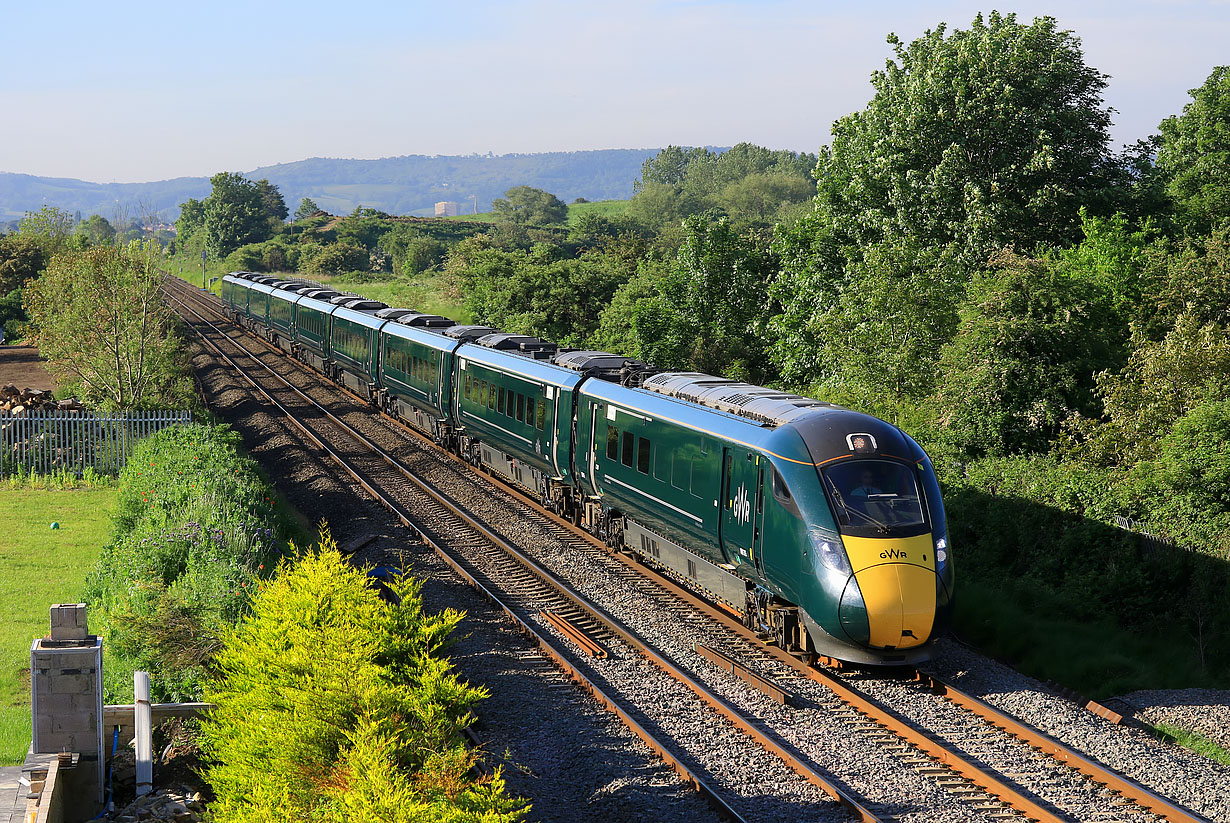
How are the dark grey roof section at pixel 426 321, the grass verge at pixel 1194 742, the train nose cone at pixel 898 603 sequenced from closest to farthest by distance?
the grass verge at pixel 1194 742 < the train nose cone at pixel 898 603 < the dark grey roof section at pixel 426 321

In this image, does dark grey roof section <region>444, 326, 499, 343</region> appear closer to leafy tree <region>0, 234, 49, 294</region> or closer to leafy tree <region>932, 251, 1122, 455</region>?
leafy tree <region>932, 251, 1122, 455</region>

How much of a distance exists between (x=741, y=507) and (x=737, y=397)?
1931 mm

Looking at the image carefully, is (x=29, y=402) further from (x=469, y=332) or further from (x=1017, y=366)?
(x=1017, y=366)

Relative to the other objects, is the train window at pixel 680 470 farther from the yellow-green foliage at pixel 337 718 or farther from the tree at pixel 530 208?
the tree at pixel 530 208

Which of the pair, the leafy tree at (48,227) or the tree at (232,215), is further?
the tree at (232,215)

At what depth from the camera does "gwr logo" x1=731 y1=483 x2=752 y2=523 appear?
13.8 m

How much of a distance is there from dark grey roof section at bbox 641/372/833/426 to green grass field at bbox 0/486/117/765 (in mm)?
9339

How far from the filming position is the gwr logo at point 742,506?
13.8m

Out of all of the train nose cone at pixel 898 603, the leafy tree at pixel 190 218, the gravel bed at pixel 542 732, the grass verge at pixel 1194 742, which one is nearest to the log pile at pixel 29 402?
the gravel bed at pixel 542 732

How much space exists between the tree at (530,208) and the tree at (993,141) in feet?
402

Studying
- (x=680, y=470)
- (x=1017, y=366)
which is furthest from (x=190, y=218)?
(x=680, y=470)

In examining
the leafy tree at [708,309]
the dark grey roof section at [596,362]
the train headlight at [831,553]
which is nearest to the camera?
the train headlight at [831,553]

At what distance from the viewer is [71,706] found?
32.9 ft

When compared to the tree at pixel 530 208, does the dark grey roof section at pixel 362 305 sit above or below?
below
